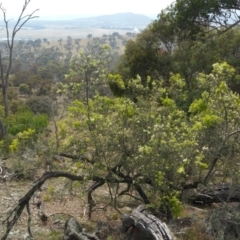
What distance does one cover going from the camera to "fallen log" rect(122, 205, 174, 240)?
5.82 m

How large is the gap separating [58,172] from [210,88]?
303 centimetres

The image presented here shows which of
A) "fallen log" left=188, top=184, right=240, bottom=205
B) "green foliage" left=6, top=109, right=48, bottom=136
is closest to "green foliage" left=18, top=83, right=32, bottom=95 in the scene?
"green foliage" left=6, top=109, right=48, bottom=136

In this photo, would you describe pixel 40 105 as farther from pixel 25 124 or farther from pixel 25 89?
pixel 25 124

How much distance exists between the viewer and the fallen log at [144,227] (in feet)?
19.1

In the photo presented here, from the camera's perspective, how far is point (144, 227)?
6012 millimetres

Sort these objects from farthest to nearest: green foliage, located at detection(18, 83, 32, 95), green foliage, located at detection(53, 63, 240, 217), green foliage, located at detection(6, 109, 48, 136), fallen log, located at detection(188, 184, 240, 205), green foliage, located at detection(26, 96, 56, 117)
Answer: green foliage, located at detection(18, 83, 32, 95)
green foliage, located at detection(26, 96, 56, 117)
green foliage, located at detection(6, 109, 48, 136)
fallen log, located at detection(188, 184, 240, 205)
green foliage, located at detection(53, 63, 240, 217)

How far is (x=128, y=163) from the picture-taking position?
22.4 ft

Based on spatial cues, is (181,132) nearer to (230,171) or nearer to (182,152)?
(182,152)

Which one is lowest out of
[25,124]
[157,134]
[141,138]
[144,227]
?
[25,124]

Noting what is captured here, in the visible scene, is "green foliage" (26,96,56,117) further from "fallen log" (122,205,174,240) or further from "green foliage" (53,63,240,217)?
"fallen log" (122,205,174,240)

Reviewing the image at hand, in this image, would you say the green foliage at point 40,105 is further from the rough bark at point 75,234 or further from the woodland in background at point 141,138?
the rough bark at point 75,234

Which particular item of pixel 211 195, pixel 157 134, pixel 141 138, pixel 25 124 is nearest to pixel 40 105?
pixel 25 124

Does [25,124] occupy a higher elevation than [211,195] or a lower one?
lower

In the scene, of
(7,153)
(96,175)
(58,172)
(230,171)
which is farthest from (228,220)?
(7,153)
